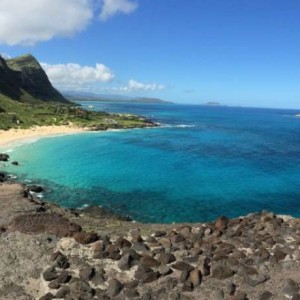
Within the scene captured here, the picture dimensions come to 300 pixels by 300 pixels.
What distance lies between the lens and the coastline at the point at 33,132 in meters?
96.3

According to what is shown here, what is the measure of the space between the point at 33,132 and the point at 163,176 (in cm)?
5947

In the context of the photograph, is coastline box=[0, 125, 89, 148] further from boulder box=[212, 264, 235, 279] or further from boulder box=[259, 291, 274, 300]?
boulder box=[259, 291, 274, 300]

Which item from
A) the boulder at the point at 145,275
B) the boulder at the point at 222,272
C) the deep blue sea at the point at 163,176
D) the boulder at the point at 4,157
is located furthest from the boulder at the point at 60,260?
the boulder at the point at 4,157

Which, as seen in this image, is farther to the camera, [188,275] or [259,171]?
[259,171]

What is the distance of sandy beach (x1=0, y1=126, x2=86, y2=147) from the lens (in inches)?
3797

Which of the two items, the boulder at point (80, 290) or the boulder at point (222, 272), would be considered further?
the boulder at point (222, 272)

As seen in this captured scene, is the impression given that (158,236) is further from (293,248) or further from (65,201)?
(65,201)

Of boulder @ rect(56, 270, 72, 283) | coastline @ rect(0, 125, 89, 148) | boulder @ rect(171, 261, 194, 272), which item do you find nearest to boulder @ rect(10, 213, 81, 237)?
boulder @ rect(56, 270, 72, 283)

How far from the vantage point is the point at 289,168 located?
251ft

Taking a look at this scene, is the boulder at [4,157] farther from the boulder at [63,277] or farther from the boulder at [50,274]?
the boulder at [63,277]

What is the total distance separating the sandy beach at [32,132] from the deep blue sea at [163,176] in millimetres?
5290

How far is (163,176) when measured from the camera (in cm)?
6319

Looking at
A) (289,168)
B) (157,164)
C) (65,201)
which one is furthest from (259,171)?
(65,201)

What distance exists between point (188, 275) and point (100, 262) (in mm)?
5376
